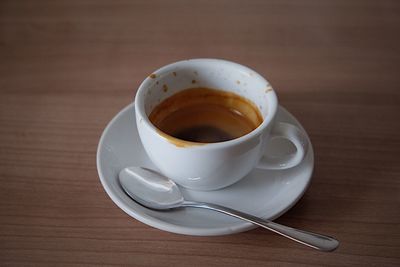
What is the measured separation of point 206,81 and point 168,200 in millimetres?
227

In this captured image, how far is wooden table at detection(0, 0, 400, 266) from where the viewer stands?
530 mm

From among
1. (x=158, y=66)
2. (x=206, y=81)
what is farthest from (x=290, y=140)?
(x=158, y=66)

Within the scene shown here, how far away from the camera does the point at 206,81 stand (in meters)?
0.67

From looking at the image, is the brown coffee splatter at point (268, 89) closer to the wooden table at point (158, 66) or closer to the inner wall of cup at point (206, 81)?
the inner wall of cup at point (206, 81)

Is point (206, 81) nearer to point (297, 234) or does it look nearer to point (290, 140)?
point (290, 140)

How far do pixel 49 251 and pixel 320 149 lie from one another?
0.46 metres

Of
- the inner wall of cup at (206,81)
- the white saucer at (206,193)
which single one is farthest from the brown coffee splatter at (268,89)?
the white saucer at (206,193)

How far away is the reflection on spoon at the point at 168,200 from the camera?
19.2 inches

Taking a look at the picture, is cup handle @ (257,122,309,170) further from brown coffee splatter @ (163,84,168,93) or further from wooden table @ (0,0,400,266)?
brown coffee splatter @ (163,84,168,93)

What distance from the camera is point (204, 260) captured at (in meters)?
0.52

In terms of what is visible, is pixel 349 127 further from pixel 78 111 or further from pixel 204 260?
pixel 78 111

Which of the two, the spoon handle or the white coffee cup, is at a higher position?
the white coffee cup

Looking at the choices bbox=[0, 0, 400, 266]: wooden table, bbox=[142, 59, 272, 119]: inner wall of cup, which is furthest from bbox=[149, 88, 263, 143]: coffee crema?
bbox=[0, 0, 400, 266]: wooden table

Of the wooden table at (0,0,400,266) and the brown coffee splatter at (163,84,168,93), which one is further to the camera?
the brown coffee splatter at (163,84,168,93)
